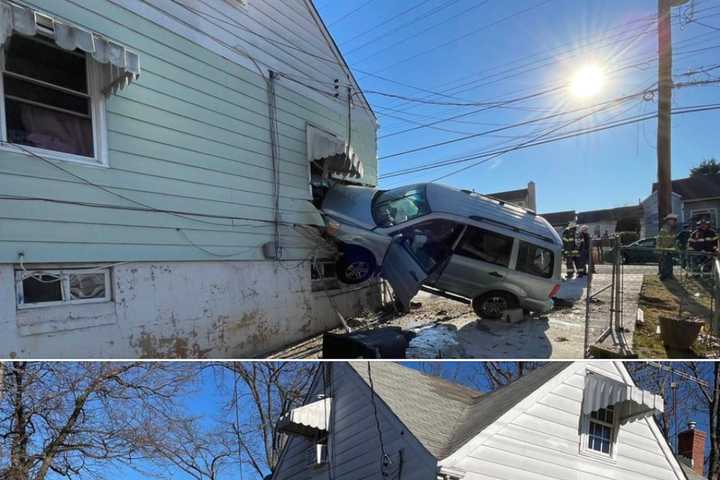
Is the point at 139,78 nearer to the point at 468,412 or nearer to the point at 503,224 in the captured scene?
the point at 503,224

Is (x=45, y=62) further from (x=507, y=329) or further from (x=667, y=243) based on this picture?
(x=667, y=243)

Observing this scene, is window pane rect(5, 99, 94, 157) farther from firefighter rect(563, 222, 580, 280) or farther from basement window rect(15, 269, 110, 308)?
firefighter rect(563, 222, 580, 280)

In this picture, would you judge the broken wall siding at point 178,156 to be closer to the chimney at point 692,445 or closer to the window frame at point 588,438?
the window frame at point 588,438

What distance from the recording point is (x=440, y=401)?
5859mm

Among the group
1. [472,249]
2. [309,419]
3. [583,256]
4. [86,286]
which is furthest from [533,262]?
[86,286]

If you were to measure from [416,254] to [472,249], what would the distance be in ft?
2.27

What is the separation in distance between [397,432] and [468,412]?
156 centimetres

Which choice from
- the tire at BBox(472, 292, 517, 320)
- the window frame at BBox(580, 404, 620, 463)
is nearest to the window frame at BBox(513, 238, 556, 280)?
the tire at BBox(472, 292, 517, 320)

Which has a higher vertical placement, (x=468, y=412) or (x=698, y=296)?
(x=698, y=296)

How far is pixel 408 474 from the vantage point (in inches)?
185

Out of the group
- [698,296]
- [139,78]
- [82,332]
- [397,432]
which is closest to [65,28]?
[139,78]

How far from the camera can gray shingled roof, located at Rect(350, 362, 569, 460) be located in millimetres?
4633

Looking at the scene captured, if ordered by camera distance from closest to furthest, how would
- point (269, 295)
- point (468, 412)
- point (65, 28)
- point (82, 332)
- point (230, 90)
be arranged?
point (65, 28) < point (82, 332) < point (230, 90) < point (269, 295) < point (468, 412)

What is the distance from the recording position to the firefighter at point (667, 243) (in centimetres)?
419
